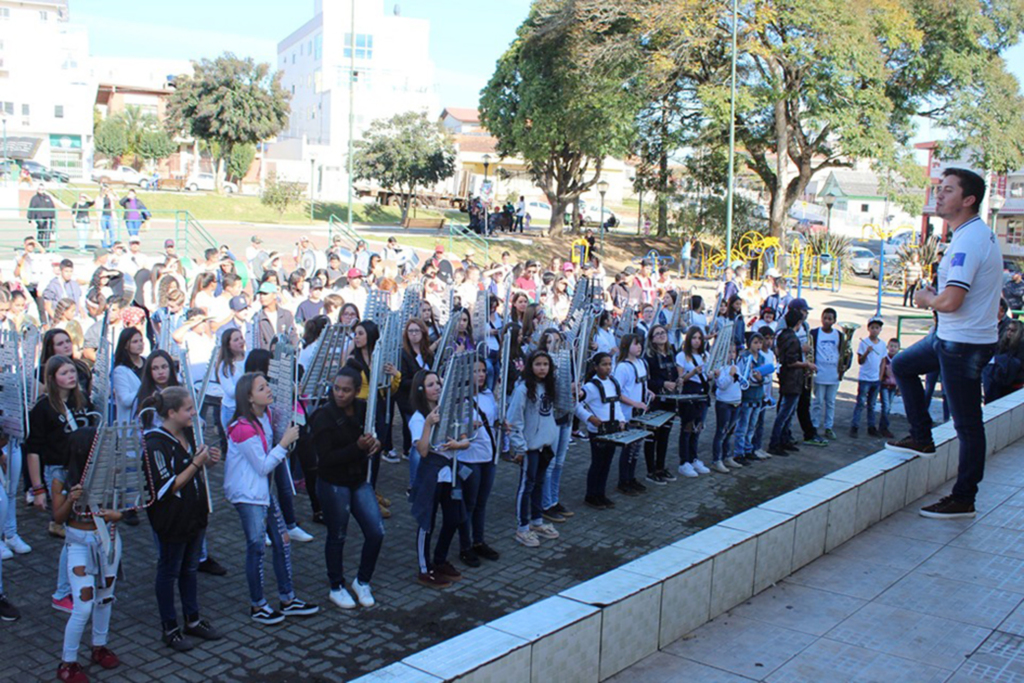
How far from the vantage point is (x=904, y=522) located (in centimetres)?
691

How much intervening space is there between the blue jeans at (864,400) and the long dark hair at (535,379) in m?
6.27

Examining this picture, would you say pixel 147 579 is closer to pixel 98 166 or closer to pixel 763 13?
pixel 763 13

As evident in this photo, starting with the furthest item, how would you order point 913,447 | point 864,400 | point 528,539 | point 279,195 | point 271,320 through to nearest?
point 279,195 → point 864,400 → point 271,320 → point 528,539 → point 913,447

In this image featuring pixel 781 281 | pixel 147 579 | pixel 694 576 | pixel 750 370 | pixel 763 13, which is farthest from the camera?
pixel 763 13

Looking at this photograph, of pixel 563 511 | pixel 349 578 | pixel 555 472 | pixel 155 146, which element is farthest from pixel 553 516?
pixel 155 146

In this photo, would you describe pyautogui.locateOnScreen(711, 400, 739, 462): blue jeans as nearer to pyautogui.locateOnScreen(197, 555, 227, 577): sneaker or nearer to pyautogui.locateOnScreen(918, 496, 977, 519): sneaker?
pyautogui.locateOnScreen(918, 496, 977, 519): sneaker

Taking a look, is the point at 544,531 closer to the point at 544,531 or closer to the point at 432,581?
the point at 544,531

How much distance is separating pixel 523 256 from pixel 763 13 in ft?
39.3

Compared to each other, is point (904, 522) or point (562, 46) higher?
point (562, 46)

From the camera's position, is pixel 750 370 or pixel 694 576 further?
pixel 750 370

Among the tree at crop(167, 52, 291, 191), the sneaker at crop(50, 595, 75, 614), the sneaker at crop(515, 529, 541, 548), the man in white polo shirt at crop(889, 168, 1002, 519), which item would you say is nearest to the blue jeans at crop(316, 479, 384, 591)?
the sneaker at crop(50, 595, 75, 614)

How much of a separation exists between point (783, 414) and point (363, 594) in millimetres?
6552

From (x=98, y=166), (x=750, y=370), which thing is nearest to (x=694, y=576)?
(x=750, y=370)

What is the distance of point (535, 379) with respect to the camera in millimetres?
7992
